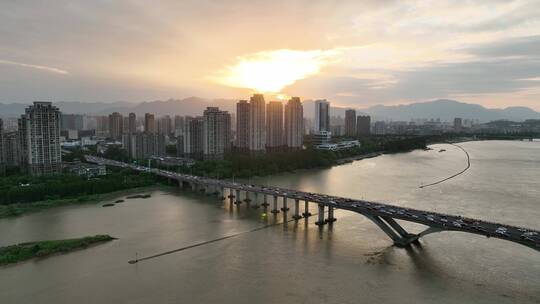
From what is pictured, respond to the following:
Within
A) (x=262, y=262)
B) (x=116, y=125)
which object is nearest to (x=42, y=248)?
(x=262, y=262)

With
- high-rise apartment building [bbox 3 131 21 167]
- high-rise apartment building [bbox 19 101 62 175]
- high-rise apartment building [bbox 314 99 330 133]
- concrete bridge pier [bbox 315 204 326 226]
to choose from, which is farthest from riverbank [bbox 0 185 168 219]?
high-rise apartment building [bbox 314 99 330 133]

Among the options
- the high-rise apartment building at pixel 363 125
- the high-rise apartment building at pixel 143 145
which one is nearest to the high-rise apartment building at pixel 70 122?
the high-rise apartment building at pixel 143 145

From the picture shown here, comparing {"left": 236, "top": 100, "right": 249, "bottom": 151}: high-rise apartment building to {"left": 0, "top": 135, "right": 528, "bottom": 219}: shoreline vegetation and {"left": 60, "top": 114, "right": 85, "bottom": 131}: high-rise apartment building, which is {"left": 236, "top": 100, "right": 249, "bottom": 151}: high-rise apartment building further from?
{"left": 60, "top": 114, "right": 85, "bottom": 131}: high-rise apartment building

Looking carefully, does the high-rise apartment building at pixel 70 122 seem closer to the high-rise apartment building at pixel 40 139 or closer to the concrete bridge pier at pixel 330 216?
the high-rise apartment building at pixel 40 139

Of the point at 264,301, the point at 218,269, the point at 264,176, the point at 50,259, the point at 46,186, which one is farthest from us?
the point at 264,176

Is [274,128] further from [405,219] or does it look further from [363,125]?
[363,125]

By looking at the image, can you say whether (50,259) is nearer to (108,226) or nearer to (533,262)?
(108,226)

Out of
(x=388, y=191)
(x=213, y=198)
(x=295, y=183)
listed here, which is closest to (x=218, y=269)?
(x=213, y=198)
